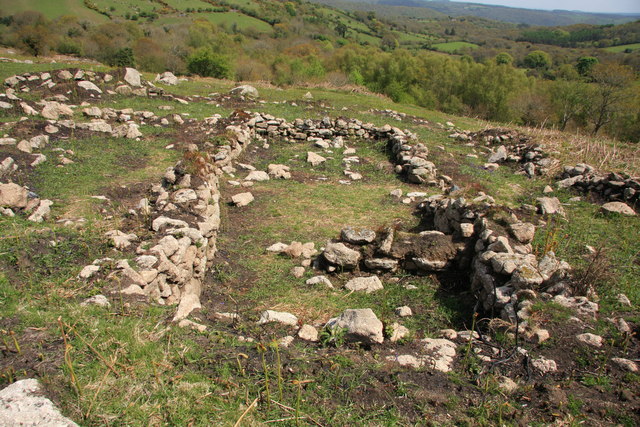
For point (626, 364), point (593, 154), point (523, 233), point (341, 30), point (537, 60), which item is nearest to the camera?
point (626, 364)

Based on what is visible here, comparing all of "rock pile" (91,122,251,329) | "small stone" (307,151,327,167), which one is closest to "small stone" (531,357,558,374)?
"rock pile" (91,122,251,329)

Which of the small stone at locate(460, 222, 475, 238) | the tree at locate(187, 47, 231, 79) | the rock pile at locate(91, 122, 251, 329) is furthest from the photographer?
the tree at locate(187, 47, 231, 79)

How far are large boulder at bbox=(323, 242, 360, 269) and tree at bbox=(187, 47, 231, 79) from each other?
24.5 metres

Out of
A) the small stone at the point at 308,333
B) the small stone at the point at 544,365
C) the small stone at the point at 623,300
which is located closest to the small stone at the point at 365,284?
the small stone at the point at 308,333

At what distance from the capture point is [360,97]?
22125 millimetres

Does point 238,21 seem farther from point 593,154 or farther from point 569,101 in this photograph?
point 593,154

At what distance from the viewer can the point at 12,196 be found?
6.30 metres

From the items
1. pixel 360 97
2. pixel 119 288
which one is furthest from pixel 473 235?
pixel 360 97

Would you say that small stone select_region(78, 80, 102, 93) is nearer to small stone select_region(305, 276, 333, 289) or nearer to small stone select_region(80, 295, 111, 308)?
small stone select_region(80, 295, 111, 308)

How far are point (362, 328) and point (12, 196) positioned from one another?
20.5 ft

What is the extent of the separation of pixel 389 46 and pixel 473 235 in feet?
327

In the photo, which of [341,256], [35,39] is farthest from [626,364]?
[35,39]

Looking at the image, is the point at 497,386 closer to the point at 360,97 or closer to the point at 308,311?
the point at 308,311

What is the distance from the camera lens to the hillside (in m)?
3.31
